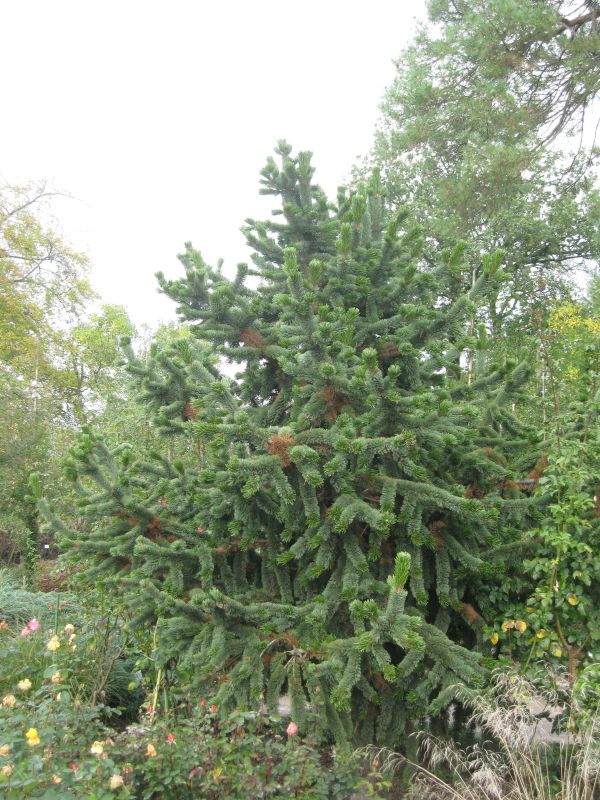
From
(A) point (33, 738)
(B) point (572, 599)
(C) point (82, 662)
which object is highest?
(B) point (572, 599)

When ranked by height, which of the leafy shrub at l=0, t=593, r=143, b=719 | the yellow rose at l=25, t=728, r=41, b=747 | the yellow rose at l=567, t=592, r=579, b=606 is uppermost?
the yellow rose at l=567, t=592, r=579, b=606

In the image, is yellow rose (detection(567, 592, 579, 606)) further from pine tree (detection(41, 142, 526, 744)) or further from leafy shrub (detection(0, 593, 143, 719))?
leafy shrub (detection(0, 593, 143, 719))

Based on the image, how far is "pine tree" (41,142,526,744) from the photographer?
3.04 metres

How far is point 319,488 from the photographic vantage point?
360cm

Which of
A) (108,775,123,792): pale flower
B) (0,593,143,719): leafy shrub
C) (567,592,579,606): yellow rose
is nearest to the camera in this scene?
(108,775,123,792): pale flower

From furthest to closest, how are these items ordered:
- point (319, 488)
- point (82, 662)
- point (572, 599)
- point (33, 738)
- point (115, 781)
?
point (82, 662) < point (319, 488) < point (572, 599) < point (33, 738) < point (115, 781)

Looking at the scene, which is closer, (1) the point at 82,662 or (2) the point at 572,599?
(2) the point at 572,599

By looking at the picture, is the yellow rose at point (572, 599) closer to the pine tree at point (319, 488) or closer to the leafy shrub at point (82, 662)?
the pine tree at point (319, 488)

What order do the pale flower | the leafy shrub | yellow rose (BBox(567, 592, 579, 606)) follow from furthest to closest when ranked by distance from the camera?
the leafy shrub → yellow rose (BBox(567, 592, 579, 606)) → the pale flower

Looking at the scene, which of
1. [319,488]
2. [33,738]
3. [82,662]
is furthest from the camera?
[82,662]

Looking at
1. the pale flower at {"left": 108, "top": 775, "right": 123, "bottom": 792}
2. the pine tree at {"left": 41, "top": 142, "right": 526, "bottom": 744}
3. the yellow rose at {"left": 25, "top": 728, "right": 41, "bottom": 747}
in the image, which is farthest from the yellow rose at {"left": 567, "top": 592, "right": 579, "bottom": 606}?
the yellow rose at {"left": 25, "top": 728, "right": 41, "bottom": 747}

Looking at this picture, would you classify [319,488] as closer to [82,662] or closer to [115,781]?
[115,781]

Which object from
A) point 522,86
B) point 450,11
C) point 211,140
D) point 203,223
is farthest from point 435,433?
point 203,223

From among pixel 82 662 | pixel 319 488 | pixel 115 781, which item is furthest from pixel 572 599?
pixel 82 662
